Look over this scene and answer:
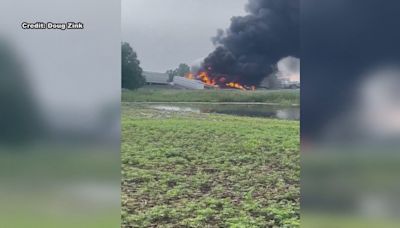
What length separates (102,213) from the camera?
11.9ft

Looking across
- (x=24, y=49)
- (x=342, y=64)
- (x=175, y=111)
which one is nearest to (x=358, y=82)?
(x=342, y=64)

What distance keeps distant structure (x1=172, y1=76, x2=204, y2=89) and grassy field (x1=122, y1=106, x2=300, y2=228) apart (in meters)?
0.23

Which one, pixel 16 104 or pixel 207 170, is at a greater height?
pixel 16 104

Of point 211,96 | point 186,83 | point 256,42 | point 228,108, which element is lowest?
point 228,108

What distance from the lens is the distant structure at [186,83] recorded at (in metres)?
3.96

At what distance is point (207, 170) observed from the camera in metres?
3.84

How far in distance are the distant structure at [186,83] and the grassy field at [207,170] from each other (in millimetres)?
228

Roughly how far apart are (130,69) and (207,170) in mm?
1061

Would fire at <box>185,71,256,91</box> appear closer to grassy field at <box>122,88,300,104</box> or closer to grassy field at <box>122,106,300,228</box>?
grassy field at <box>122,88,300,104</box>

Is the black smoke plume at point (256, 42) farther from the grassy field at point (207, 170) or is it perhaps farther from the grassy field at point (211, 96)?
the grassy field at point (207, 170)

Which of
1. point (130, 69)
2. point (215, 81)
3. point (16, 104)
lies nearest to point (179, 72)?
point (215, 81)

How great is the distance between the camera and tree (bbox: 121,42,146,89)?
372 cm

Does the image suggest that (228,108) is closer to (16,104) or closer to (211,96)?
(211,96)

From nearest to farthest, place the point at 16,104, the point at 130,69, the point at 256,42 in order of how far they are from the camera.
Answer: the point at 16,104
the point at 130,69
the point at 256,42
